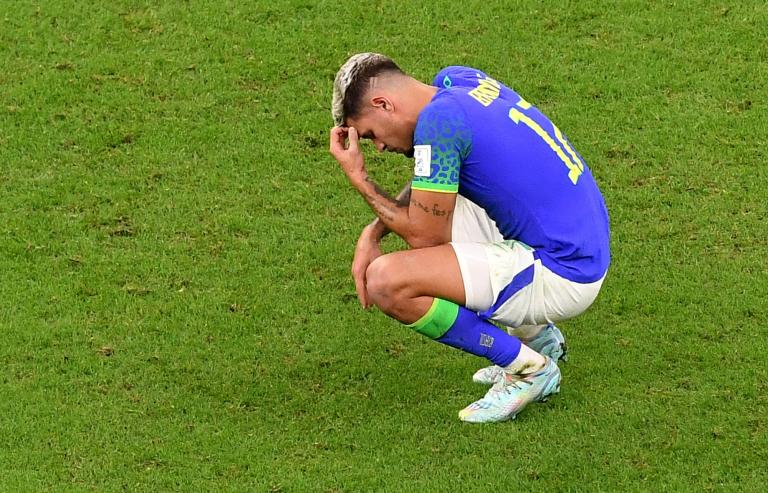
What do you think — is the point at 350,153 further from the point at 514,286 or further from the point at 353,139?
the point at 514,286

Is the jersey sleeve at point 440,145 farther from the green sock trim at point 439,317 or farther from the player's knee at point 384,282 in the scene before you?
the green sock trim at point 439,317

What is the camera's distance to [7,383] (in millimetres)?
5984

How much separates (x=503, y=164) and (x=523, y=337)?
3.03 ft

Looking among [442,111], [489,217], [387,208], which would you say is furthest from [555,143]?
[387,208]

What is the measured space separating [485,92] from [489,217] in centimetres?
50

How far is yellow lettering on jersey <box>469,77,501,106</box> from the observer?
5.48 metres

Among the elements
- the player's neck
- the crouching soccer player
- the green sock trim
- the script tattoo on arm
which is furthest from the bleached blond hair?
the green sock trim

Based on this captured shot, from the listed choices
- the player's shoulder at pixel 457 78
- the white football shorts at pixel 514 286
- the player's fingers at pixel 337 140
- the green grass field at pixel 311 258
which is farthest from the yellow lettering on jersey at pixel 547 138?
Result: the green grass field at pixel 311 258

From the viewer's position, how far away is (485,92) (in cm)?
556

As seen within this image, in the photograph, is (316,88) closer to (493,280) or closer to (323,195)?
(323,195)

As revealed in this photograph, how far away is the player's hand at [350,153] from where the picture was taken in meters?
5.57

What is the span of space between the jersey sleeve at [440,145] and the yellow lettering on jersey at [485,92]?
152mm

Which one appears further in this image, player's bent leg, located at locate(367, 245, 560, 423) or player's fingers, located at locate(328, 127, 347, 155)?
player's fingers, located at locate(328, 127, 347, 155)

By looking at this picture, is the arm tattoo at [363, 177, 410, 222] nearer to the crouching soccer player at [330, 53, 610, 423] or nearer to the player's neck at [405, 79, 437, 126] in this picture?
the crouching soccer player at [330, 53, 610, 423]
